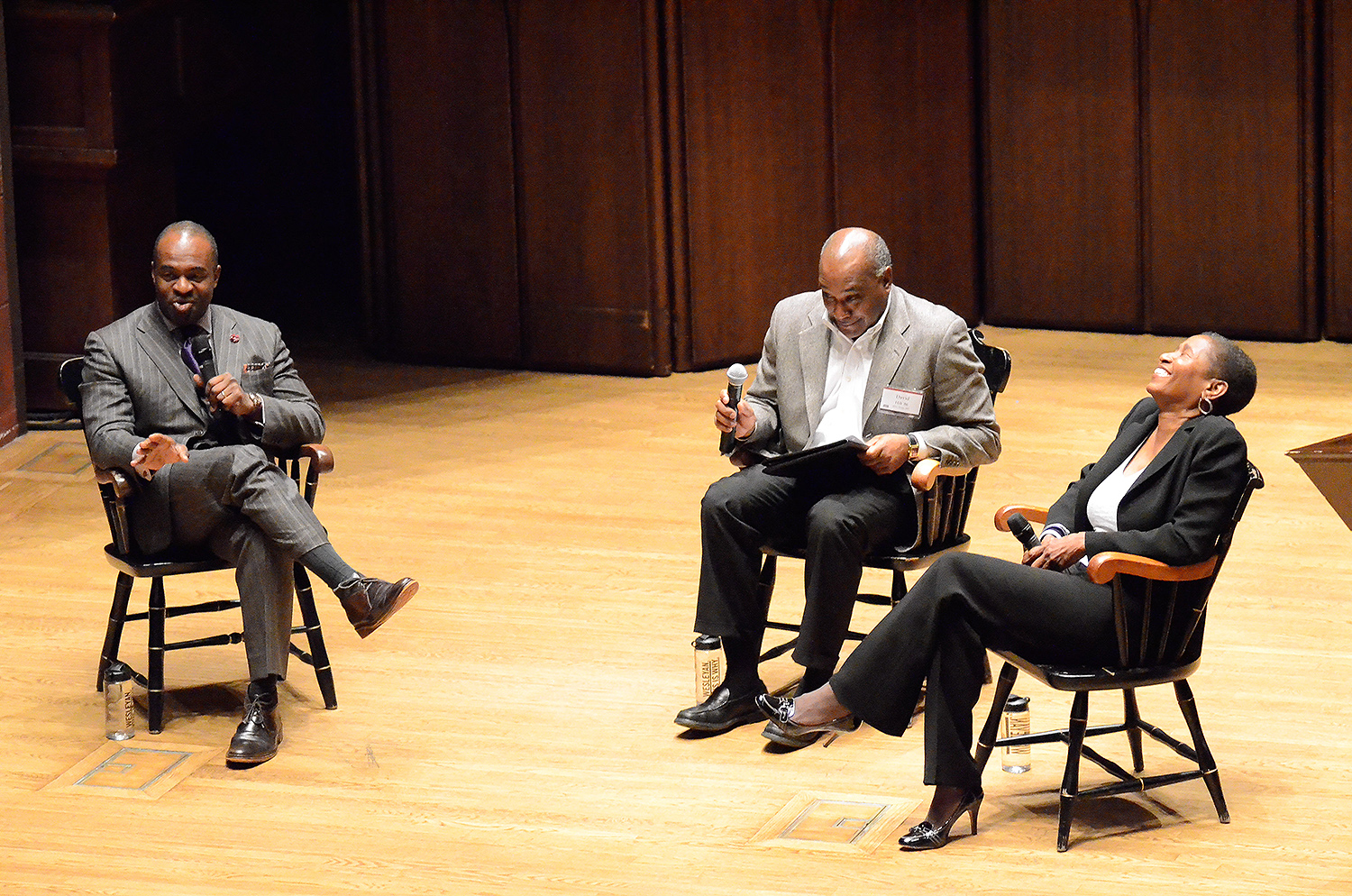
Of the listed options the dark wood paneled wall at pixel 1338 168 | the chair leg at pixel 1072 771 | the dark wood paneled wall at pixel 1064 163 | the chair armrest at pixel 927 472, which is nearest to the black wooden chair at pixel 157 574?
the chair armrest at pixel 927 472

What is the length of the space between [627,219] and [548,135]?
547mm

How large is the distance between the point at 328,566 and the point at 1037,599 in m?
1.70

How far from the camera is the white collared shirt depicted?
14.8 ft

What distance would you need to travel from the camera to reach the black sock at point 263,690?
175 inches

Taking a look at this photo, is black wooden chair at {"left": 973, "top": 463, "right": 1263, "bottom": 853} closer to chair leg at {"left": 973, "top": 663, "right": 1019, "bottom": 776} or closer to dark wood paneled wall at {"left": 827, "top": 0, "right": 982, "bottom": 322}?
chair leg at {"left": 973, "top": 663, "right": 1019, "bottom": 776}

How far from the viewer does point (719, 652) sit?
4.52 metres

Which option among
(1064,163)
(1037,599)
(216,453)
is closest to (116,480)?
(216,453)

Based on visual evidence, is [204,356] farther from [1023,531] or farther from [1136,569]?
[1136,569]

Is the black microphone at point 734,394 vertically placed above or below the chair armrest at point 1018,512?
above

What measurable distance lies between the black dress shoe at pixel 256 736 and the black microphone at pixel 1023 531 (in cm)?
181

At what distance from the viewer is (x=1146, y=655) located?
3.74m

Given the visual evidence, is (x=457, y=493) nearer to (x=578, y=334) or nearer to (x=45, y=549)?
(x=45, y=549)

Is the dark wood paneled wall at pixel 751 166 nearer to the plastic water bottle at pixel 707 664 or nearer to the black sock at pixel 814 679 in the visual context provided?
the plastic water bottle at pixel 707 664

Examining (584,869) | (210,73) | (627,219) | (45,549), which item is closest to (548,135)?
(627,219)
